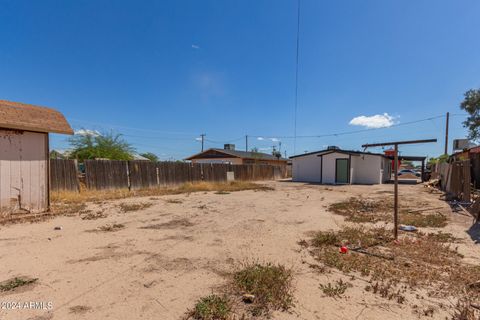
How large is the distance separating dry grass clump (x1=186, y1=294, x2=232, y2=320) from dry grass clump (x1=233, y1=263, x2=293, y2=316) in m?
0.22

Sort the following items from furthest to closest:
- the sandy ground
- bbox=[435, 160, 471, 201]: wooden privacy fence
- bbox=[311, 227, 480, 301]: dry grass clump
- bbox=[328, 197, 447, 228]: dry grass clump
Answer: bbox=[435, 160, 471, 201]: wooden privacy fence → bbox=[328, 197, 447, 228]: dry grass clump → bbox=[311, 227, 480, 301]: dry grass clump → the sandy ground

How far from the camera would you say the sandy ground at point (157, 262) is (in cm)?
238

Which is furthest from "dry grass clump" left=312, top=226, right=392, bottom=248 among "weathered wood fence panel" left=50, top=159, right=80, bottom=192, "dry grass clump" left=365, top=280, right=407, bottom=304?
"weathered wood fence panel" left=50, top=159, right=80, bottom=192

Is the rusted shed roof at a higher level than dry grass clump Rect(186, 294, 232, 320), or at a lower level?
higher

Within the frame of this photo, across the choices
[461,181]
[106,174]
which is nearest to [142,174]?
[106,174]

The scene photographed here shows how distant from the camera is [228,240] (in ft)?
15.2

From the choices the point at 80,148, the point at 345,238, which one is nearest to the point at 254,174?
the point at 80,148

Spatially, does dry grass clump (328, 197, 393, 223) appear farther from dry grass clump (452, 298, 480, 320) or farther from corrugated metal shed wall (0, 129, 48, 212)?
corrugated metal shed wall (0, 129, 48, 212)

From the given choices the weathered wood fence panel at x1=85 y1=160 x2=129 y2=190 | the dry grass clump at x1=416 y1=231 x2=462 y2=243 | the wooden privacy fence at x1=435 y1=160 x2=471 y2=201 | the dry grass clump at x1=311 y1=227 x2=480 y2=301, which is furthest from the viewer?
the weathered wood fence panel at x1=85 y1=160 x2=129 y2=190

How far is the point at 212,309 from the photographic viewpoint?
7.55 feet

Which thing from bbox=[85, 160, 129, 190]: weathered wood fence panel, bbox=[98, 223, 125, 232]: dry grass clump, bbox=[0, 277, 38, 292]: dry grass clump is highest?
bbox=[85, 160, 129, 190]: weathered wood fence panel

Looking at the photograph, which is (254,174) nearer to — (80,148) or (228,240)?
(80,148)

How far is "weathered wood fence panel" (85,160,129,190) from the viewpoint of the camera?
436 inches

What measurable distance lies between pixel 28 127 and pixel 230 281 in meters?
6.20
